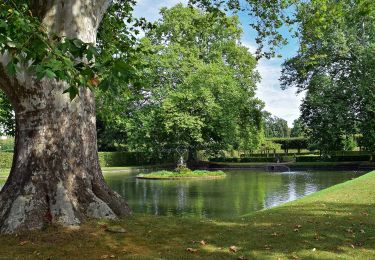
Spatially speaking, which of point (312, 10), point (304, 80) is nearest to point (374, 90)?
point (304, 80)

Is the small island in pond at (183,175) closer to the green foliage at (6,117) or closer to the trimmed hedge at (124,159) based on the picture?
the green foliage at (6,117)

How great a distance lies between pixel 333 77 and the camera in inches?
1598

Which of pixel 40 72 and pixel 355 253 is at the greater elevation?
pixel 40 72

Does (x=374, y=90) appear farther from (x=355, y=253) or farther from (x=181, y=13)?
(x=355, y=253)

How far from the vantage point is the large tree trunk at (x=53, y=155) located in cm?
616

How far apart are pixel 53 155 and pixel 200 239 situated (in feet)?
8.27

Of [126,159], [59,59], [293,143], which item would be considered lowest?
[126,159]

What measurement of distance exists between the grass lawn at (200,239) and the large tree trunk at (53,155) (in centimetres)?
32

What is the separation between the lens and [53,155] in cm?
646

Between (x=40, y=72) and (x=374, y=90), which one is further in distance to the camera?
(x=374, y=90)

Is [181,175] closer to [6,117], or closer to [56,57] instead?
[6,117]

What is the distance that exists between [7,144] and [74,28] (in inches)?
2625

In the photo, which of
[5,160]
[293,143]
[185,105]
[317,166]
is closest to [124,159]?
[5,160]

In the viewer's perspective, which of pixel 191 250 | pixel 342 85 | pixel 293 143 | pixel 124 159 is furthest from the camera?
pixel 293 143
